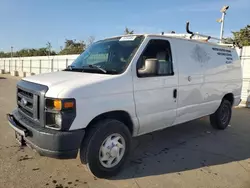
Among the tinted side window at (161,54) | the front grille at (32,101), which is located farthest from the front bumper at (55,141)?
the tinted side window at (161,54)

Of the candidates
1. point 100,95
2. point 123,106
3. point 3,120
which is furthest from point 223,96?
point 3,120

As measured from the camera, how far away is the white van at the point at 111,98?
2879mm

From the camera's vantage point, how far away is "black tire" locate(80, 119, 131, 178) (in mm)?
3137

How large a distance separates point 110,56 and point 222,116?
385 cm

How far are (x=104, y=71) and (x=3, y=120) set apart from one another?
426 centimetres

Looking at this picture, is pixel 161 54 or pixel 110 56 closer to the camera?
pixel 110 56

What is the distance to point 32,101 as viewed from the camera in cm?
312

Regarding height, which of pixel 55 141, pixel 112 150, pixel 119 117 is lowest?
pixel 112 150

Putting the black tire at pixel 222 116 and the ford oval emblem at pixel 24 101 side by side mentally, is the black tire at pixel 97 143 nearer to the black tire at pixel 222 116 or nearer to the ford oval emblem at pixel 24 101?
the ford oval emblem at pixel 24 101

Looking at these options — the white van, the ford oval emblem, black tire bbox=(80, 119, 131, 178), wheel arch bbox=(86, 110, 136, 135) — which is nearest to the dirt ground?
black tire bbox=(80, 119, 131, 178)

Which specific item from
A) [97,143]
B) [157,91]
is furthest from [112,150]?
[157,91]

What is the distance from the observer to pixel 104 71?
346 centimetres

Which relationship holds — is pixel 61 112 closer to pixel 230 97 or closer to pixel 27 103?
pixel 27 103

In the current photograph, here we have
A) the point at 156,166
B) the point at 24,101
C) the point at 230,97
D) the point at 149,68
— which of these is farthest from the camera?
the point at 230,97
